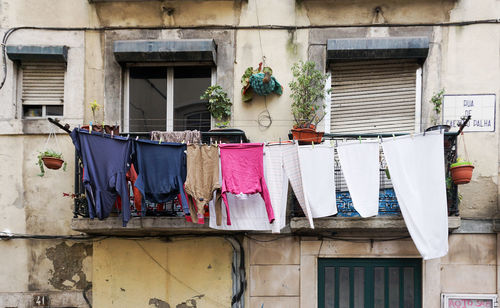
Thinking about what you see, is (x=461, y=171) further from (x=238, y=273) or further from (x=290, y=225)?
(x=238, y=273)

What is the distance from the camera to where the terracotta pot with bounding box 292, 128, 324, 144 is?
6863mm

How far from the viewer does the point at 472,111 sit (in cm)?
741

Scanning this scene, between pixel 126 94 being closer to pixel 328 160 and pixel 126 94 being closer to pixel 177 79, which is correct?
pixel 177 79

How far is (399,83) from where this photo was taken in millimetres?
7746

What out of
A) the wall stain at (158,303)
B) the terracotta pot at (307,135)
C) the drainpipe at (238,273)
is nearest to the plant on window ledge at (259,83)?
the terracotta pot at (307,135)

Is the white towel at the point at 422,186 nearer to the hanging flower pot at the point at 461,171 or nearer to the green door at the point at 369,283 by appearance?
the hanging flower pot at the point at 461,171

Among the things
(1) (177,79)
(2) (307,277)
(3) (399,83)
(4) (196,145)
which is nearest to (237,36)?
(1) (177,79)

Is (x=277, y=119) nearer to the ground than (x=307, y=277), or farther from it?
farther from it

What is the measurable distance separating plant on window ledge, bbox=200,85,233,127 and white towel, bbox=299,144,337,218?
168cm

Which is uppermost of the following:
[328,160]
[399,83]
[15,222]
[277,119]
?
[399,83]

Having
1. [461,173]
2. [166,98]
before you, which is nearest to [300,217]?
[461,173]

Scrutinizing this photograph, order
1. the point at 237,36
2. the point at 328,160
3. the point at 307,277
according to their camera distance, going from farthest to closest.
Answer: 1. the point at 237,36
2. the point at 307,277
3. the point at 328,160

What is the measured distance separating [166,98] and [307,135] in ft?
8.88

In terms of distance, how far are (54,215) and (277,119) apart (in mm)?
4050
